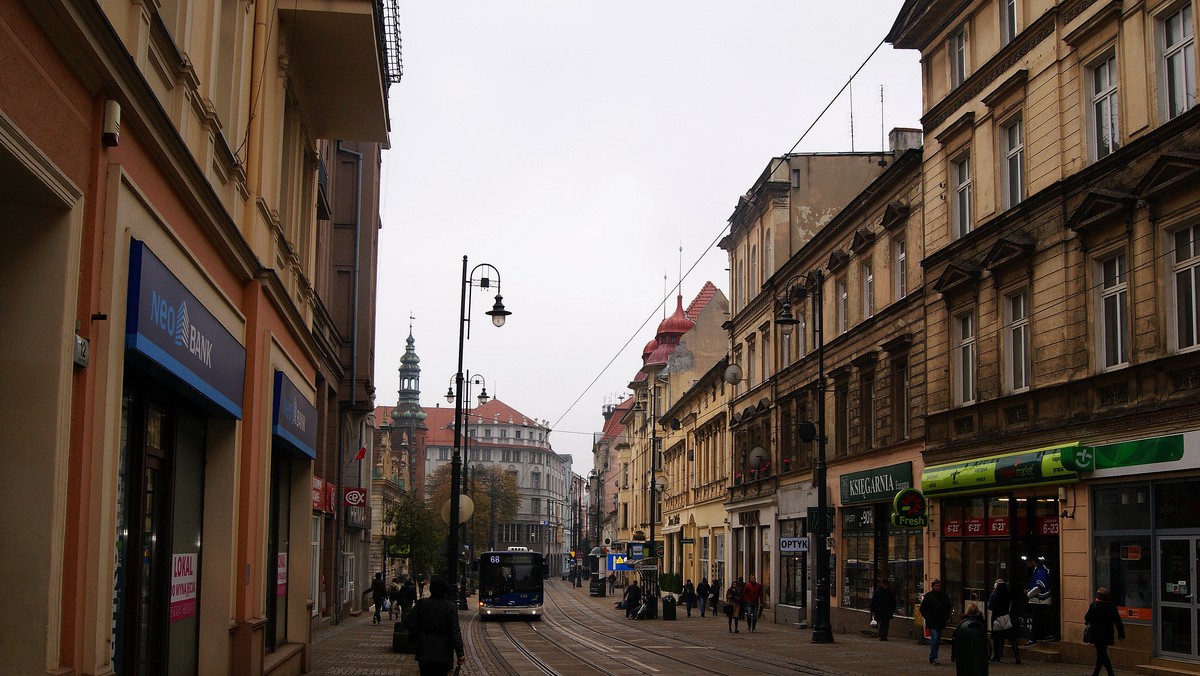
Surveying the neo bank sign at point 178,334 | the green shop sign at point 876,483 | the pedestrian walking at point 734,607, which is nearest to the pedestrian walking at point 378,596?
the pedestrian walking at point 734,607

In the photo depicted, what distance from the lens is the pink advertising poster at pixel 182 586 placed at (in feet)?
39.0

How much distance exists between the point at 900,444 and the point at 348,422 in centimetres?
1937

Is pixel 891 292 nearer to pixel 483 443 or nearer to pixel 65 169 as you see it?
pixel 65 169

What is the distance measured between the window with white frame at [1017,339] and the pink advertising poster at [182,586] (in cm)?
1685

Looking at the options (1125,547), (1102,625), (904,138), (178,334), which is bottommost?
(1102,625)

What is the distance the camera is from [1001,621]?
75.5ft

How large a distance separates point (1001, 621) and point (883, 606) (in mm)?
6434

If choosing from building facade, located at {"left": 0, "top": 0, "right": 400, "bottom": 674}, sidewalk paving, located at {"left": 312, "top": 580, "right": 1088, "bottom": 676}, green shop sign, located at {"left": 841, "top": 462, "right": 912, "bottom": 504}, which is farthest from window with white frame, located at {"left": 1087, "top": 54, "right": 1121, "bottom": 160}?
building facade, located at {"left": 0, "top": 0, "right": 400, "bottom": 674}

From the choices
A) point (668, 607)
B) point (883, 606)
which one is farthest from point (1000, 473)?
point (668, 607)

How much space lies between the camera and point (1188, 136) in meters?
18.4

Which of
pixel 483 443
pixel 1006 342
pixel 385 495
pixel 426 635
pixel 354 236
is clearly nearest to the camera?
pixel 426 635

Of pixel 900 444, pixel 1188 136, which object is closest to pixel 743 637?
pixel 900 444

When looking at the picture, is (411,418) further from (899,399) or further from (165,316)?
(165,316)

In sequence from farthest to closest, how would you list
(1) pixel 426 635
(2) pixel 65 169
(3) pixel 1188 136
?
(3) pixel 1188 136 < (1) pixel 426 635 < (2) pixel 65 169
